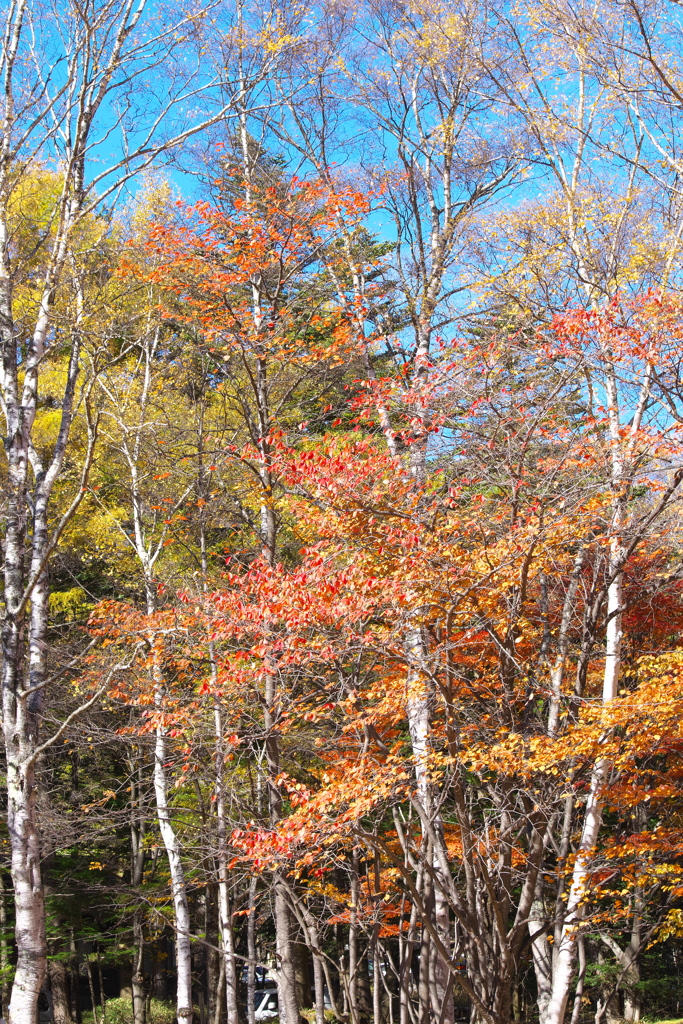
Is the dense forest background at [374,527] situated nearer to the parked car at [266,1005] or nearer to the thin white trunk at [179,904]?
the thin white trunk at [179,904]

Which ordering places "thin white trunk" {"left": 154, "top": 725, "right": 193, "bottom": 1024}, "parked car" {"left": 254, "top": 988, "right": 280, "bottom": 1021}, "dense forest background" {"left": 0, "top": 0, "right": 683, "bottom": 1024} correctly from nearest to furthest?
1. "dense forest background" {"left": 0, "top": 0, "right": 683, "bottom": 1024}
2. "thin white trunk" {"left": 154, "top": 725, "right": 193, "bottom": 1024}
3. "parked car" {"left": 254, "top": 988, "right": 280, "bottom": 1021}

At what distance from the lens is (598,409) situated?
9547 millimetres

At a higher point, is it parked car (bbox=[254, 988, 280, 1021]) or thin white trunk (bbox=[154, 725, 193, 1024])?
thin white trunk (bbox=[154, 725, 193, 1024])

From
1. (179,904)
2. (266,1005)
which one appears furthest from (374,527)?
(266,1005)

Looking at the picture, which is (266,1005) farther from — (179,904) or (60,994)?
(179,904)

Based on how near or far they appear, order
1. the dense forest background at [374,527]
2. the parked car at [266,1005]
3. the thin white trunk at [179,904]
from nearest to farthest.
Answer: the dense forest background at [374,527], the thin white trunk at [179,904], the parked car at [266,1005]

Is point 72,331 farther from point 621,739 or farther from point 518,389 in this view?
point 621,739

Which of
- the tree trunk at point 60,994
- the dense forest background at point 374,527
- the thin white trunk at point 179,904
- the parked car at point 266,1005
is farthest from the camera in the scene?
the parked car at point 266,1005

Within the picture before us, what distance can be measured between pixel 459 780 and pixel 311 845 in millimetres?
1646

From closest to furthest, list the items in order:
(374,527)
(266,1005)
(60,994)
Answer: (374,527) < (60,994) < (266,1005)

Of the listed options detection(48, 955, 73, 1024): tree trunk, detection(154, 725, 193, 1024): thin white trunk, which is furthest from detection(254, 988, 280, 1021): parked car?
detection(154, 725, 193, 1024): thin white trunk

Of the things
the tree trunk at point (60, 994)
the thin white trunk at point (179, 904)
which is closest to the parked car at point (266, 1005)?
the tree trunk at point (60, 994)

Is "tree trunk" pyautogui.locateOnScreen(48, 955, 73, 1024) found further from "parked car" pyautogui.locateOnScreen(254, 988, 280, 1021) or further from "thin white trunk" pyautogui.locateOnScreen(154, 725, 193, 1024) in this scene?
"thin white trunk" pyautogui.locateOnScreen(154, 725, 193, 1024)

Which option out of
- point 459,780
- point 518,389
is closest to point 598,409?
point 518,389
